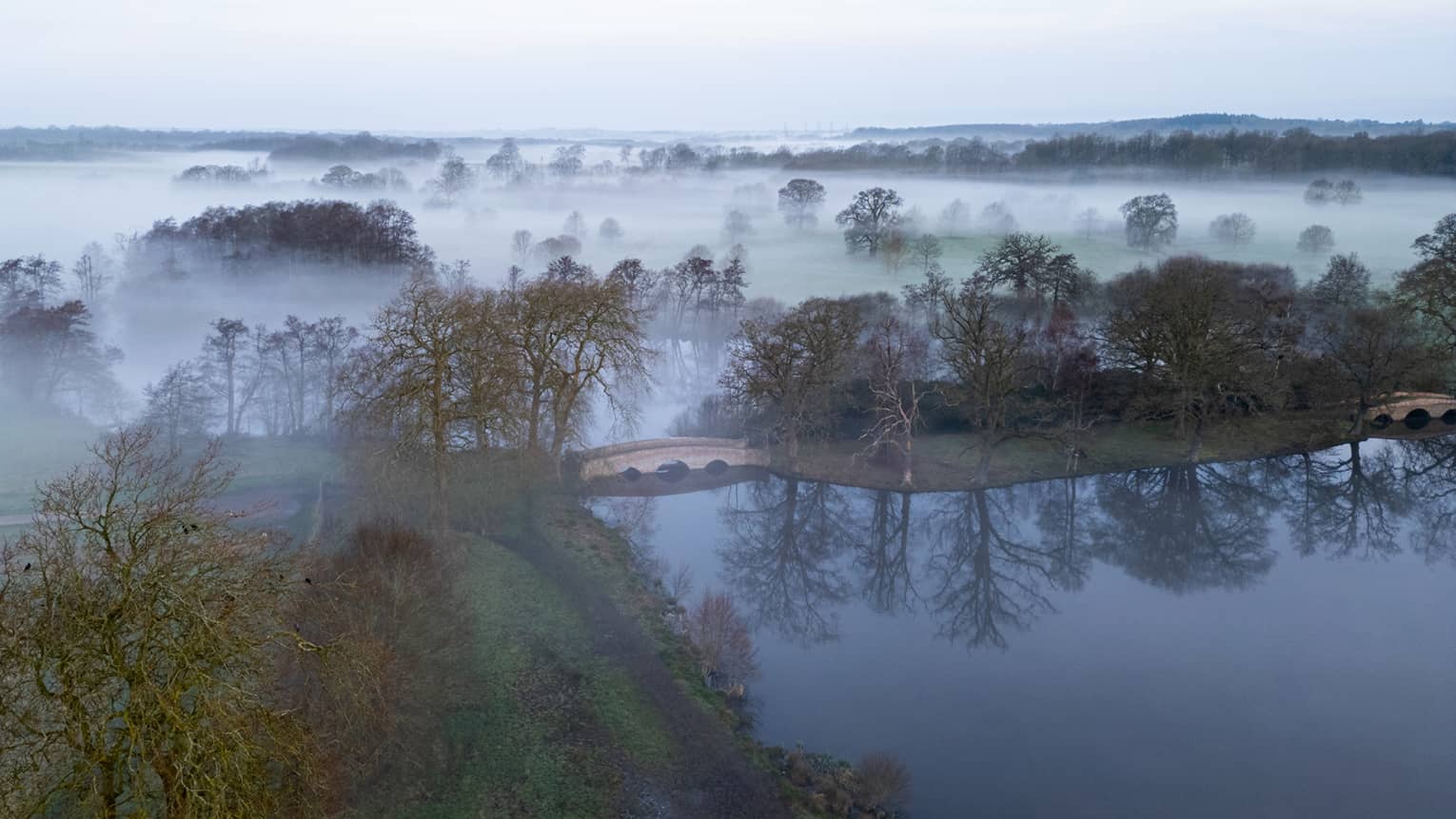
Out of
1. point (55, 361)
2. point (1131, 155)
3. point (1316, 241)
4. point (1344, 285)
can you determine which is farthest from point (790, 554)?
point (1131, 155)

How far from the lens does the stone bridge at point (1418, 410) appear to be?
31.0m

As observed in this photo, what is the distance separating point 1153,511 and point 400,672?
19.8 metres

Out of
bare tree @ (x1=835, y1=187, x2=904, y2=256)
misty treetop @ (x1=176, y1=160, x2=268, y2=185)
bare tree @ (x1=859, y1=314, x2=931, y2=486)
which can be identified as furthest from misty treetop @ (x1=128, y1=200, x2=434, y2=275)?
bare tree @ (x1=835, y1=187, x2=904, y2=256)

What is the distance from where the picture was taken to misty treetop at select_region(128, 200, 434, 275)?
33.9 meters

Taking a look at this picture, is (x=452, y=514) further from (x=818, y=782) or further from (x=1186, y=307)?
(x=1186, y=307)

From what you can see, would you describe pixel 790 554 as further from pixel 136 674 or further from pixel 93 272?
pixel 93 272

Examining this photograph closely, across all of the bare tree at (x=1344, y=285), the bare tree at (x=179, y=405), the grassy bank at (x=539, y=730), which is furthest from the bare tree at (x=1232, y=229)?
the bare tree at (x=179, y=405)

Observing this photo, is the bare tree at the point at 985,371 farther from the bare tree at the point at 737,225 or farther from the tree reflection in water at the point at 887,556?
the bare tree at the point at 737,225

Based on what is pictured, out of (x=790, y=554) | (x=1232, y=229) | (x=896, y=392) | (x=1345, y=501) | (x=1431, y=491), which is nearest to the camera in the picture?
(x=790, y=554)

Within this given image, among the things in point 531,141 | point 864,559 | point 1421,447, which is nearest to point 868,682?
point 864,559

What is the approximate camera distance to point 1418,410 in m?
31.3

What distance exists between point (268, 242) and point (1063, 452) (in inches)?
1124

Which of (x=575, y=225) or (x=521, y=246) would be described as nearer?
(x=521, y=246)

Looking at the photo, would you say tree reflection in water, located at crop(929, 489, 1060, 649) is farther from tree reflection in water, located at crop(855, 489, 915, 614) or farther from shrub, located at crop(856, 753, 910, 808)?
shrub, located at crop(856, 753, 910, 808)
